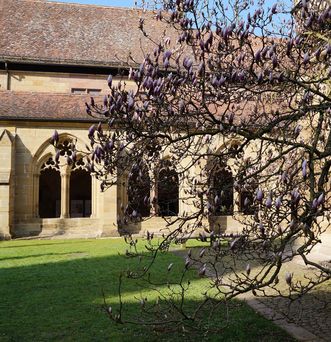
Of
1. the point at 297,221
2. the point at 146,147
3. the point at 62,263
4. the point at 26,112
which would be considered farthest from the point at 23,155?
the point at 297,221

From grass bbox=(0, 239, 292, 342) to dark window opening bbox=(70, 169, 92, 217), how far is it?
1121 cm

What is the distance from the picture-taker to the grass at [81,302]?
15.1ft

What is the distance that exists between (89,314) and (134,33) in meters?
17.6

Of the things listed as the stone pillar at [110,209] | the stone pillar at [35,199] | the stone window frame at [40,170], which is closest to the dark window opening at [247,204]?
the stone pillar at [110,209]

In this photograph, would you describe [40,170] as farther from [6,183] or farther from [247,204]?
[247,204]

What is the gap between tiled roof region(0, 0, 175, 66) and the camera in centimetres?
1850

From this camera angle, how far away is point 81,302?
6.02 m

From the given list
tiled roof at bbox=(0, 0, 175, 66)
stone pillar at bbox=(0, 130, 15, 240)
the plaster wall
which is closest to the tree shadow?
stone pillar at bbox=(0, 130, 15, 240)

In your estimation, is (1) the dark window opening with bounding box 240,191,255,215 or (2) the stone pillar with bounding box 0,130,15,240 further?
(2) the stone pillar with bounding box 0,130,15,240

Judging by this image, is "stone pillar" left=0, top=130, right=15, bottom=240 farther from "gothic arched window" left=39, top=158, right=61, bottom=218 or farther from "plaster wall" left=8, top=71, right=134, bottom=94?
"gothic arched window" left=39, top=158, right=61, bottom=218

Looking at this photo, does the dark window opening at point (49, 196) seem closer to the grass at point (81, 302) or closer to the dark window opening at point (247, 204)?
the grass at point (81, 302)

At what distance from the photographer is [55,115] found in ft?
51.5

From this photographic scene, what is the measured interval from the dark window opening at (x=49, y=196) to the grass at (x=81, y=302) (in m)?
11.3

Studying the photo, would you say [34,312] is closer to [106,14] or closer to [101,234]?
[101,234]
